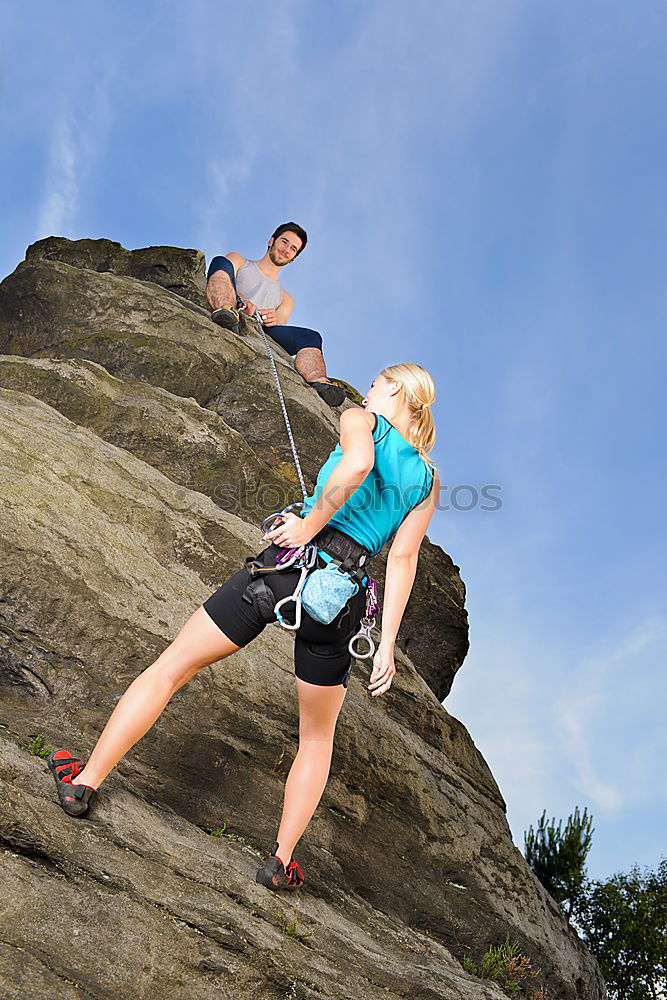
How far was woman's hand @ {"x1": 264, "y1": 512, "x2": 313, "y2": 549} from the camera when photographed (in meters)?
4.14

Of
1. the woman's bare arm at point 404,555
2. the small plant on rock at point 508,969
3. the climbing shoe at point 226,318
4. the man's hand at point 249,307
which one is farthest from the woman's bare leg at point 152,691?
the man's hand at point 249,307

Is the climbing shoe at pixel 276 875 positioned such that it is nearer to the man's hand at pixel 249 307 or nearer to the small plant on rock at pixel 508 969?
the small plant on rock at pixel 508 969

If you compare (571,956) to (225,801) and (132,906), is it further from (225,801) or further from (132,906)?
(132,906)

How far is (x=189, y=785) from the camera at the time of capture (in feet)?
18.4

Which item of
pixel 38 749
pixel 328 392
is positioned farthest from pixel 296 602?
pixel 328 392

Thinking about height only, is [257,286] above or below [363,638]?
above

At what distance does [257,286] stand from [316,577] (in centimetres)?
1107

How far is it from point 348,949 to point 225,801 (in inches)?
57.2

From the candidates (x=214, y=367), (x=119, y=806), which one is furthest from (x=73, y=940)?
(x=214, y=367)

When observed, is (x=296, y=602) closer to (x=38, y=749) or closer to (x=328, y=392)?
(x=38, y=749)

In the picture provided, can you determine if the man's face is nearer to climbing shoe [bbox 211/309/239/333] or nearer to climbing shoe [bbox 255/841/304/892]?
climbing shoe [bbox 211/309/239/333]

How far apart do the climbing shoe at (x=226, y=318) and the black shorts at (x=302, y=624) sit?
9.29 metres

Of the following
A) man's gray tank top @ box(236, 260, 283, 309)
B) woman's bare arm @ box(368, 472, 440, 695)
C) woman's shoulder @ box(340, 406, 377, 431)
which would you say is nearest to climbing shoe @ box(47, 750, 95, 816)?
woman's bare arm @ box(368, 472, 440, 695)

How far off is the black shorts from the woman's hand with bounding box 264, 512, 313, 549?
22 centimetres
